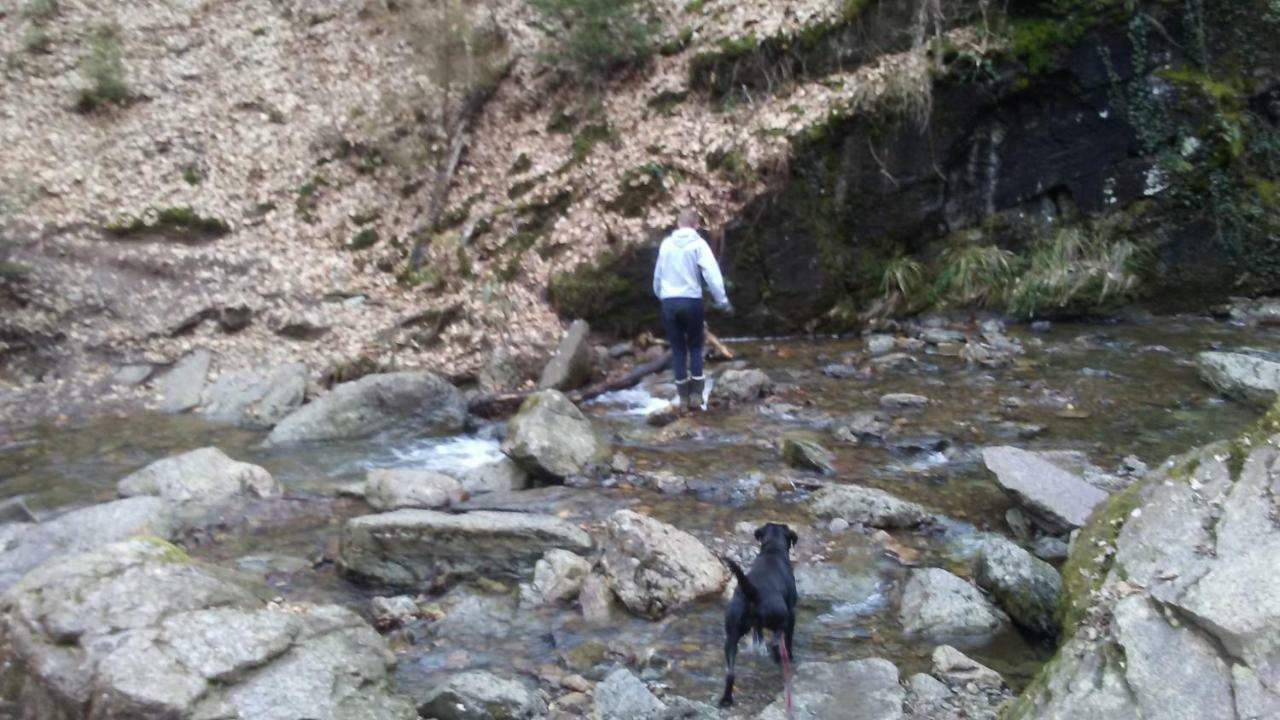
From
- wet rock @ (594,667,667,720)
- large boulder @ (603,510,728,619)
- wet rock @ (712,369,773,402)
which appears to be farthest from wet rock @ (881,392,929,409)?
wet rock @ (594,667,667,720)

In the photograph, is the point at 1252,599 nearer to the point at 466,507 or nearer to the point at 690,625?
the point at 690,625

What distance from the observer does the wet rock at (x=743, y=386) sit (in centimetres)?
996

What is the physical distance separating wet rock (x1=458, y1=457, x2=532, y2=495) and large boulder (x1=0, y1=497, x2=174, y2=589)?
7.22 ft

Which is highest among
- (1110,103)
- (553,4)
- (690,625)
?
(553,4)

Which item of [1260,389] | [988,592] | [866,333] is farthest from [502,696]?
[866,333]

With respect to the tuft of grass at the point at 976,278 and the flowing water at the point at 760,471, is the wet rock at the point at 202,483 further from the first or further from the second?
Answer: the tuft of grass at the point at 976,278

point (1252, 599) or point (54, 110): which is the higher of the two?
point (54, 110)

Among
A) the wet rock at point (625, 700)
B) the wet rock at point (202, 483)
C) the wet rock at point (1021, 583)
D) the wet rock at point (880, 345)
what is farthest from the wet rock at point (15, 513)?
the wet rock at point (880, 345)

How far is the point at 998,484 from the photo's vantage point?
6809 millimetres

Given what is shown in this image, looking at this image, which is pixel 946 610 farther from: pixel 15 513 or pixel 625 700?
pixel 15 513

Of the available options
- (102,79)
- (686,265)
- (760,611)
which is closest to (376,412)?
(686,265)

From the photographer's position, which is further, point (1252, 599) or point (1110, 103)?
point (1110, 103)

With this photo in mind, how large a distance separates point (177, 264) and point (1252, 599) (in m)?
13.1

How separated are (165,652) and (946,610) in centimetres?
373
